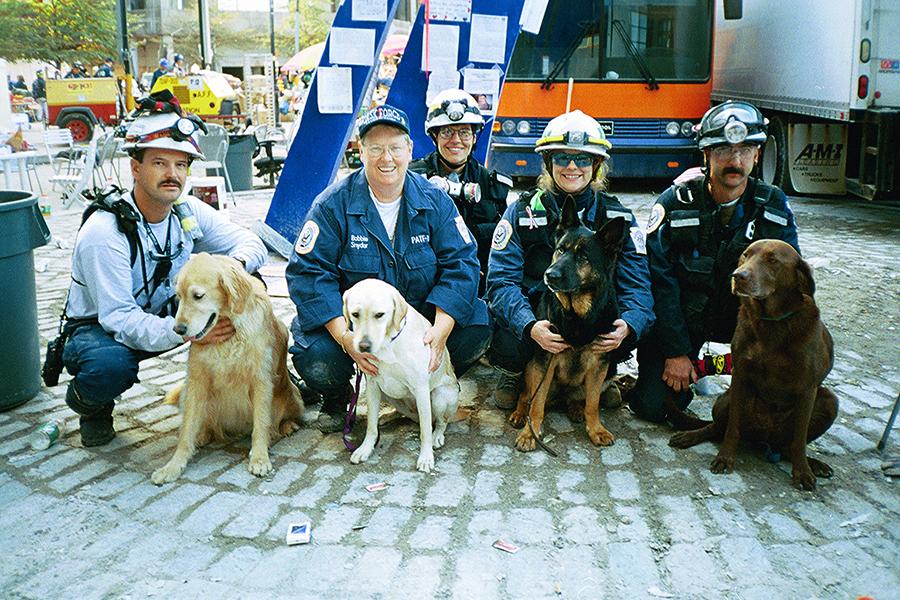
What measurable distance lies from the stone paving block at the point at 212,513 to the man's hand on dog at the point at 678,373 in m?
2.33

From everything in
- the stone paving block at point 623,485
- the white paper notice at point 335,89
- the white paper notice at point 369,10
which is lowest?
the stone paving block at point 623,485

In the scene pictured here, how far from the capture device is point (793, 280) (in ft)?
11.8

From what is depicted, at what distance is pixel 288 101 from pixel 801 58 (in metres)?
26.3

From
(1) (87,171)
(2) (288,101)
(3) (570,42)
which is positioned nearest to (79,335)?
(1) (87,171)

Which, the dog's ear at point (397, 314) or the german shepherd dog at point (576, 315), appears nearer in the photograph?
the dog's ear at point (397, 314)

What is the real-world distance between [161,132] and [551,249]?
219 centimetres

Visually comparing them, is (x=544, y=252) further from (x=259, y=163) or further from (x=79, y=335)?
(x=259, y=163)

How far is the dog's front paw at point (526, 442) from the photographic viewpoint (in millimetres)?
4210

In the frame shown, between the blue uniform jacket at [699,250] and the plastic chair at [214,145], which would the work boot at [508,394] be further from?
the plastic chair at [214,145]

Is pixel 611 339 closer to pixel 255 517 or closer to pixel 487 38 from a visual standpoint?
pixel 255 517

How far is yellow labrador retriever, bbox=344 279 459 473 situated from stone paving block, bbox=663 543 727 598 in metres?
1.30

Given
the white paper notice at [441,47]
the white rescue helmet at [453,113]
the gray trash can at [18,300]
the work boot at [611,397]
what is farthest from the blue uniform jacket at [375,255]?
Answer: the white paper notice at [441,47]

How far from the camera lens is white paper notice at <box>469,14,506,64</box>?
784 centimetres

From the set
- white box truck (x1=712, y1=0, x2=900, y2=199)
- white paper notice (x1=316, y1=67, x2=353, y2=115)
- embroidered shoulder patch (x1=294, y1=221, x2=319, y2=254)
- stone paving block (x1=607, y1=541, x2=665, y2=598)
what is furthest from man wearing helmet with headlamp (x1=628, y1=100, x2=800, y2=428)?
white box truck (x1=712, y1=0, x2=900, y2=199)
